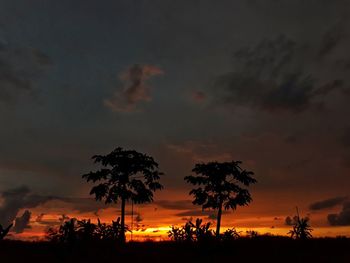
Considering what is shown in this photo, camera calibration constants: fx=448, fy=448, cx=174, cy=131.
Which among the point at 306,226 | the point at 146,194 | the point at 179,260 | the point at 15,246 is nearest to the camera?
the point at 179,260

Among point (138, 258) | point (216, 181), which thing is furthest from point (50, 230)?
point (216, 181)

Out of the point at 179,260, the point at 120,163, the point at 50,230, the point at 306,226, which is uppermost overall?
the point at 120,163

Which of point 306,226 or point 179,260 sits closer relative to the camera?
point 179,260

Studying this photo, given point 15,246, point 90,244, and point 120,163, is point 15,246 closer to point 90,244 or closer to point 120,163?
point 90,244

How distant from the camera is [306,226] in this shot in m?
38.0

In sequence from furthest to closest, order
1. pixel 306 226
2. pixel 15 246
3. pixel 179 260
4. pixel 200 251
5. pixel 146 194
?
pixel 146 194
pixel 306 226
pixel 15 246
pixel 200 251
pixel 179 260

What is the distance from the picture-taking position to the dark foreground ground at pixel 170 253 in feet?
73.3

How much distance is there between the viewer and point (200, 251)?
79.7 ft

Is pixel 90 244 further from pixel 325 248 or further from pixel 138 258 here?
pixel 325 248

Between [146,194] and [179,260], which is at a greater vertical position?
[146,194]

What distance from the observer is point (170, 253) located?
24.3 meters

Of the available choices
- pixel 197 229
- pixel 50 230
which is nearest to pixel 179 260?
pixel 197 229

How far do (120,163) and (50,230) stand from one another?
17063mm

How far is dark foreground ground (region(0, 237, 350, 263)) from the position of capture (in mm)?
22328
